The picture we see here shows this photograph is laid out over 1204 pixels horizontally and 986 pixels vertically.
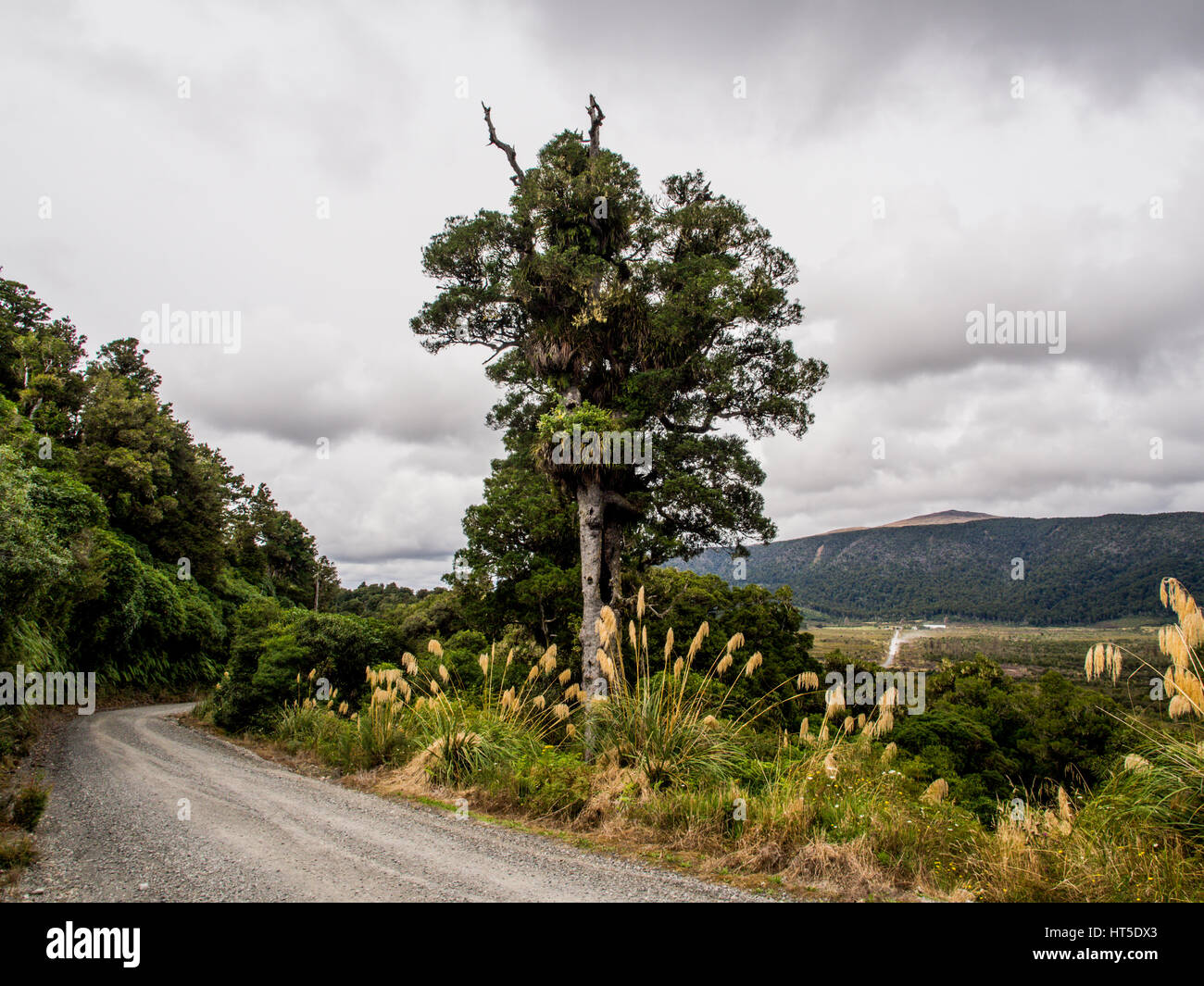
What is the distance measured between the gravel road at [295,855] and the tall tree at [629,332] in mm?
6780

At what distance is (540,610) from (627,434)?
19.3ft

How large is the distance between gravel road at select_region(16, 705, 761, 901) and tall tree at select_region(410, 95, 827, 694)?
267 inches

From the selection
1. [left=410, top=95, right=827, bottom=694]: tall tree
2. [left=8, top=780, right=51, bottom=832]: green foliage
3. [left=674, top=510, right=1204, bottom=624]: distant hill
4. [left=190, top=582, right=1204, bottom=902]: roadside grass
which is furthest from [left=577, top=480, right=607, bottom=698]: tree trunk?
[left=674, top=510, right=1204, bottom=624]: distant hill

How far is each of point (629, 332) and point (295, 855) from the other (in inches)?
479

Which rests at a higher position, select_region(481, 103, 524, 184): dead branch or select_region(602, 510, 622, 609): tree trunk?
select_region(481, 103, 524, 184): dead branch

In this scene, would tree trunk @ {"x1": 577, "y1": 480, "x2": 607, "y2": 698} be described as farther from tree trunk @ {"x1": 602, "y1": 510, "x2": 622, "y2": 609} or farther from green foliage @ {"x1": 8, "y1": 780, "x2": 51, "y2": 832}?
green foliage @ {"x1": 8, "y1": 780, "x2": 51, "y2": 832}

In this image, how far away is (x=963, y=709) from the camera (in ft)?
48.3

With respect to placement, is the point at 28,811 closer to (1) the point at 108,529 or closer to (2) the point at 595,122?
(2) the point at 595,122

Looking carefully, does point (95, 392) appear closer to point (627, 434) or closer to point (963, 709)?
point (627, 434)

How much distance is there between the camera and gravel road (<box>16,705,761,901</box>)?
411 cm
